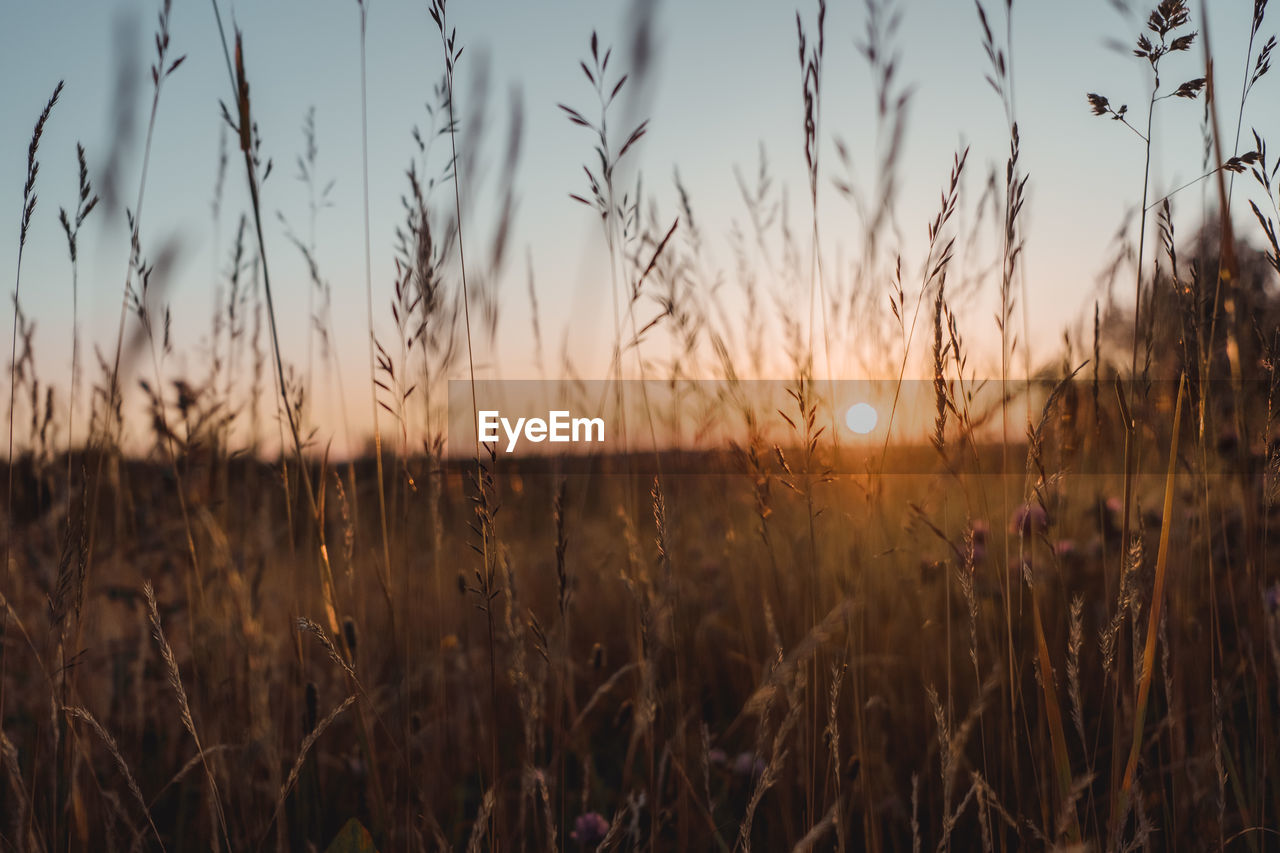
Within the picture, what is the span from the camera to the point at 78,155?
1.06 m

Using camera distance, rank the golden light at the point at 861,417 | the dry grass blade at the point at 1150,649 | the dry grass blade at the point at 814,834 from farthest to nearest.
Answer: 1. the golden light at the point at 861,417
2. the dry grass blade at the point at 1150,649
3. the dry grass blade at the point at 814,834

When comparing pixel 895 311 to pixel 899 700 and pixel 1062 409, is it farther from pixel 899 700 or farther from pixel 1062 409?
pixel 899 700

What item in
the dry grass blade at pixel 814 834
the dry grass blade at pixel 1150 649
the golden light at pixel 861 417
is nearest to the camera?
the dry grass blade at pixel 814 834

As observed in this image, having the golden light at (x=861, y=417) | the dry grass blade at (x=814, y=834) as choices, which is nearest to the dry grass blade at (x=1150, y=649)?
the dry grass blade at (x=814, y=834)

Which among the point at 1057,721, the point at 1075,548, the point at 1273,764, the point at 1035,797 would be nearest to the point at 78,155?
the point at 1057,721

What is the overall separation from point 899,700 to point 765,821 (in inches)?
19.7

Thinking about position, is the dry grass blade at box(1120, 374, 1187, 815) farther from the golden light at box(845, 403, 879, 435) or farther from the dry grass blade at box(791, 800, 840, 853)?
the golden light at box(845, 403, 879, 435)

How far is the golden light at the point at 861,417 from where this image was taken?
1.49 m

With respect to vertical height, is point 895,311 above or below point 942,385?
above

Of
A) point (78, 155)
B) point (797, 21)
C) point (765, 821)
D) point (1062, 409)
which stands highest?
point (797, 21)

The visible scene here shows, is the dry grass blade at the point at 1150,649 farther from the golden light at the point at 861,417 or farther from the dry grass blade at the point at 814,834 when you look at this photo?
the golden light at the point at 861,417

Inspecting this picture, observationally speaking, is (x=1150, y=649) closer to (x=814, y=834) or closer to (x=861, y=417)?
(x=814, y=834)

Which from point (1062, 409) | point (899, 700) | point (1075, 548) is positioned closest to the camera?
point (1062, 409)

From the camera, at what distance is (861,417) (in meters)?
1.58
